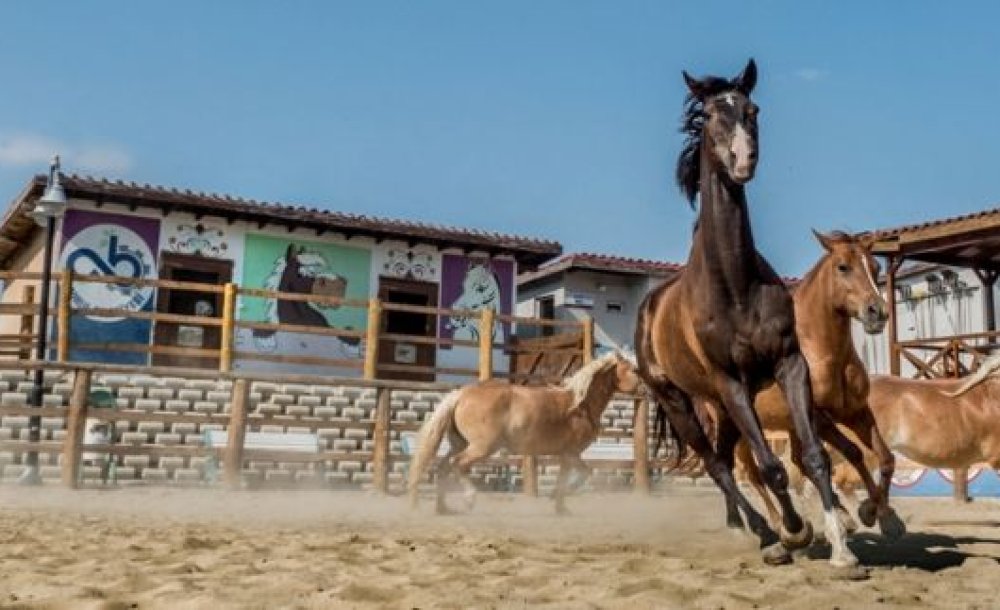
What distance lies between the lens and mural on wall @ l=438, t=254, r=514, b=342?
1942cm

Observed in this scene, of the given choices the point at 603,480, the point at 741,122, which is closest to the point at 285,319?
the point at 603,480

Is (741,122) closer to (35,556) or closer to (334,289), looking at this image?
(35,556)

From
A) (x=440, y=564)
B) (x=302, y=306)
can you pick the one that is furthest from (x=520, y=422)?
(x=302, y=306)

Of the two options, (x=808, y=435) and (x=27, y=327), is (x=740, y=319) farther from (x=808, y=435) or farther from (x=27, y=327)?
(x=27, y=327)

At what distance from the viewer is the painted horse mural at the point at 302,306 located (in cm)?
1781

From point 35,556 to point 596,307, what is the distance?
62.8 ft

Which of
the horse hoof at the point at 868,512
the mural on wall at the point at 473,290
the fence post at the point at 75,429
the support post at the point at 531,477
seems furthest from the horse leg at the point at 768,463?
the mural on wall at the point at 473,290

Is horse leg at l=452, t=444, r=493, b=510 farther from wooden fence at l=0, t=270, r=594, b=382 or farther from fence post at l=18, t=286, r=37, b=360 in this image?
fence post at l=18, t=286, r=37, b=360

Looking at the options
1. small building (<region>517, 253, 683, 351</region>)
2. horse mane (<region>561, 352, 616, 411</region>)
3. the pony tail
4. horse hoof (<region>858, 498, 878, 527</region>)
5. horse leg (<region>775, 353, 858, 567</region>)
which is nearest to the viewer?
horse leg (<region>775, 353, 858, 567</region>)

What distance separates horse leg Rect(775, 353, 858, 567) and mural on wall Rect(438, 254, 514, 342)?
14.3 metres

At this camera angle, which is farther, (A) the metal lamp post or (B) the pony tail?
(A) the metal lamp post

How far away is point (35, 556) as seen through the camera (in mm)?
5320

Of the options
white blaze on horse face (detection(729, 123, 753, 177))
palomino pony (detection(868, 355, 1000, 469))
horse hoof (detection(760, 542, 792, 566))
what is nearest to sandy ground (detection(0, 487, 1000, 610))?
horse hoof (detection(760, 542, 792, 566))

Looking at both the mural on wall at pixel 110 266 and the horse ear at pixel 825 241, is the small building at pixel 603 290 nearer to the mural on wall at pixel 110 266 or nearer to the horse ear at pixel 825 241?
the mural on wall at pixel 110 266
